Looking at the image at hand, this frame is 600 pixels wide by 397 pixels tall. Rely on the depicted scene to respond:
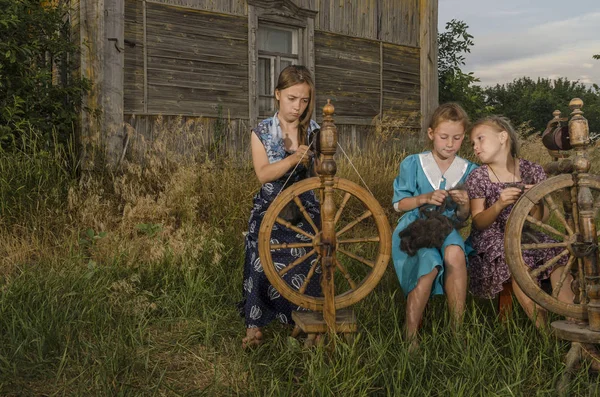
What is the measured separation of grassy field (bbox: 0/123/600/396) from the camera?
2.48 m

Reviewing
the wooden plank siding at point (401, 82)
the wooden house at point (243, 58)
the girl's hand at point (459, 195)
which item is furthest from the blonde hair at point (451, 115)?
the wooden plank siding at point (401, 82)

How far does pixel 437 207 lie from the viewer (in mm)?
3045

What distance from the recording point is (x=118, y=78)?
22.8 ft

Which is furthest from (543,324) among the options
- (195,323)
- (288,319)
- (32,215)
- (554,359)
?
A: (32,215)

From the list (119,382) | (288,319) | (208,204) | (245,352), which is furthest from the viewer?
(208,204)

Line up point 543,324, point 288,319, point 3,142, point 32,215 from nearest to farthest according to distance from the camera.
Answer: point 543,324 < point 288,319 < point 32,215 < point 3,142

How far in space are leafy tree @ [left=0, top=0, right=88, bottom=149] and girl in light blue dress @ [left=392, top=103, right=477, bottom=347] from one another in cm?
399

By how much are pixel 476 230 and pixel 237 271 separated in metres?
1.73

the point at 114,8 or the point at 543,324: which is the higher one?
the point at 114,8

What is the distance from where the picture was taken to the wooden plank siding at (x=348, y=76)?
898 cm

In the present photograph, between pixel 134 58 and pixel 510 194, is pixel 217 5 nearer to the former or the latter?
pixel 134 58

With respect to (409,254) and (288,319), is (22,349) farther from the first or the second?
(409,254)

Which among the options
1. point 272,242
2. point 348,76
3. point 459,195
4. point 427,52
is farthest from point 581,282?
point 427,52

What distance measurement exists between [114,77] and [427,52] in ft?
18.6
